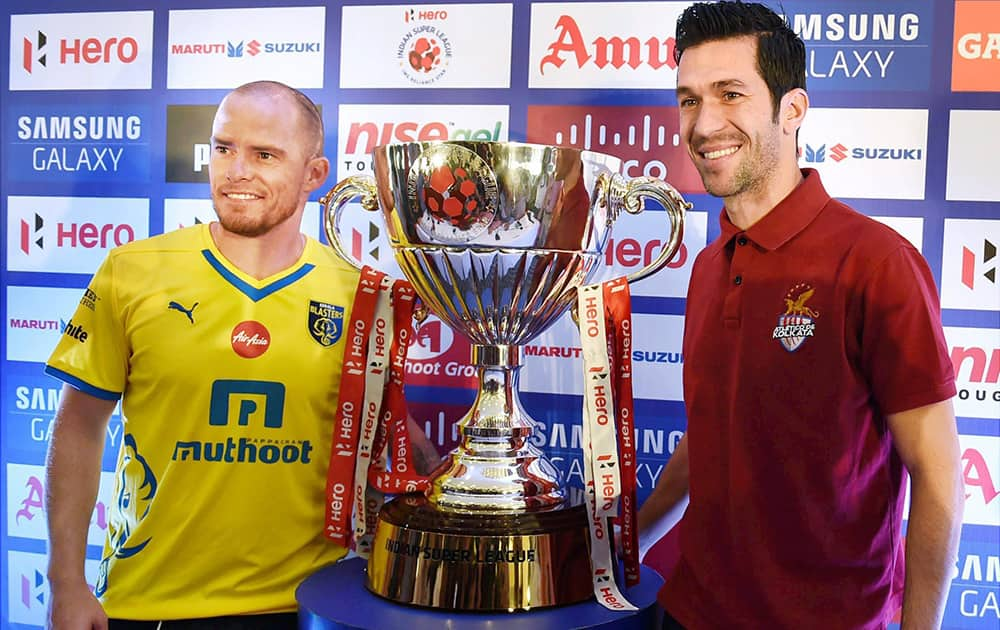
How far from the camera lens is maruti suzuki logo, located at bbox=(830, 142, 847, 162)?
72.9 inches

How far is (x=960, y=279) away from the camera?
6.00 feet

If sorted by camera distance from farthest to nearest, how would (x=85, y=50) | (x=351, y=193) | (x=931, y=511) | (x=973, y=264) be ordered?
(x=85, y=50), (x=973, y=264), (x=351, y=193), (x=931, y=511)

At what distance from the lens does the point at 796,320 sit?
4.54 feet

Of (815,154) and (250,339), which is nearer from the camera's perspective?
(250,339)

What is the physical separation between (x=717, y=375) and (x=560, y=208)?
13.4 inches

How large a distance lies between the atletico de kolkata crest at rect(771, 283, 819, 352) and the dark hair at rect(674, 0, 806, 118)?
0.88 feet

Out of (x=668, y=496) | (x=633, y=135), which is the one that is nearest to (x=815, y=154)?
(x=633, y=135)

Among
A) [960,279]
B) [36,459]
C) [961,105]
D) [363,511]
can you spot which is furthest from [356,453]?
[961,105]

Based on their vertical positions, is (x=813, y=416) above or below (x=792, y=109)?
below

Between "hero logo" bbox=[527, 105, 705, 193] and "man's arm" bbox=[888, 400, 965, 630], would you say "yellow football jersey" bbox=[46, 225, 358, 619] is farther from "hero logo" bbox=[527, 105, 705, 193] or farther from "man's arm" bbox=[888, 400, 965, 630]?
"man's arm" bbox=[888, 400, 965, 630]

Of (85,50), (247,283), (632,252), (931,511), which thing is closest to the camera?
(931,511)

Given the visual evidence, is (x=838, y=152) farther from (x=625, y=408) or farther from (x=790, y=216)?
(x=625, y=408)

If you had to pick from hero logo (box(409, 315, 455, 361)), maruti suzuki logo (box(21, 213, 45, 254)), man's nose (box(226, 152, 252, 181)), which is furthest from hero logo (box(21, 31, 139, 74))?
hero logo (box(409, 315, 455, 361))

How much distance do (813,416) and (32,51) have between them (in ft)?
5.92
